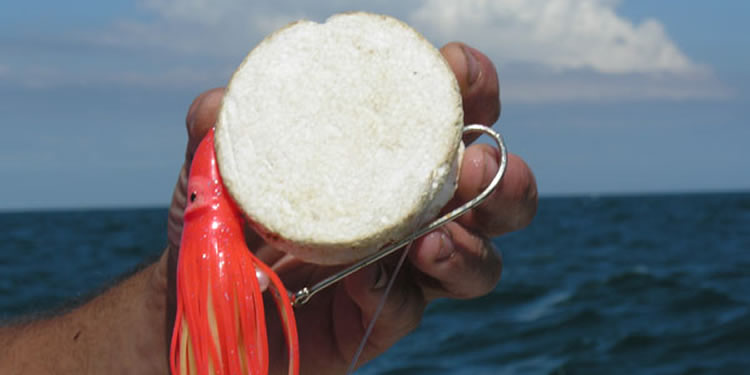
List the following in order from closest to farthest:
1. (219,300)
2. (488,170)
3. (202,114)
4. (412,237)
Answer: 1. (219,300)
2. (412,237)
3. (488,170)
4. (202,114)

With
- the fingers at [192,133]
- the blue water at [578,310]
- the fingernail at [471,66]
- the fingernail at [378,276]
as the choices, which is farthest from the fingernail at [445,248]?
the blue water at [578,310]

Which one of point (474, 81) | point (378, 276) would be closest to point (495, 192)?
point (474, 81)

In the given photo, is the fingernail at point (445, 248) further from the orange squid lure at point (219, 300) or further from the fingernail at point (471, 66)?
the orange squid lure at point (219, 300)

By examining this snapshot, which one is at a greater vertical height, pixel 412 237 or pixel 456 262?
pixel 412 237

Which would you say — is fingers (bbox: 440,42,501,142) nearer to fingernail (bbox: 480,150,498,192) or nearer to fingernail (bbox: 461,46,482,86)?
fingernail (bbox: 461,46,482,86)

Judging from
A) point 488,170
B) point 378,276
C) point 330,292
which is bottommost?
point 330,292

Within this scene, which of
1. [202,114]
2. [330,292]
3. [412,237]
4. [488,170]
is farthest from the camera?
[330,292]

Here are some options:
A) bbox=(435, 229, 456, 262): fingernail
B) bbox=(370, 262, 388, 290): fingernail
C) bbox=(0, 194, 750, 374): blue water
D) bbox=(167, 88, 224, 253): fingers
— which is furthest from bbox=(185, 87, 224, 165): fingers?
bbox=(0, 194, 750, 374): blue water

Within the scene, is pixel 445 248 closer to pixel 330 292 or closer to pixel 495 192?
pixel 495 192

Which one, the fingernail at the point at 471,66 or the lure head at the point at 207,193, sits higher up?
the fingernail at the point at 471,66
